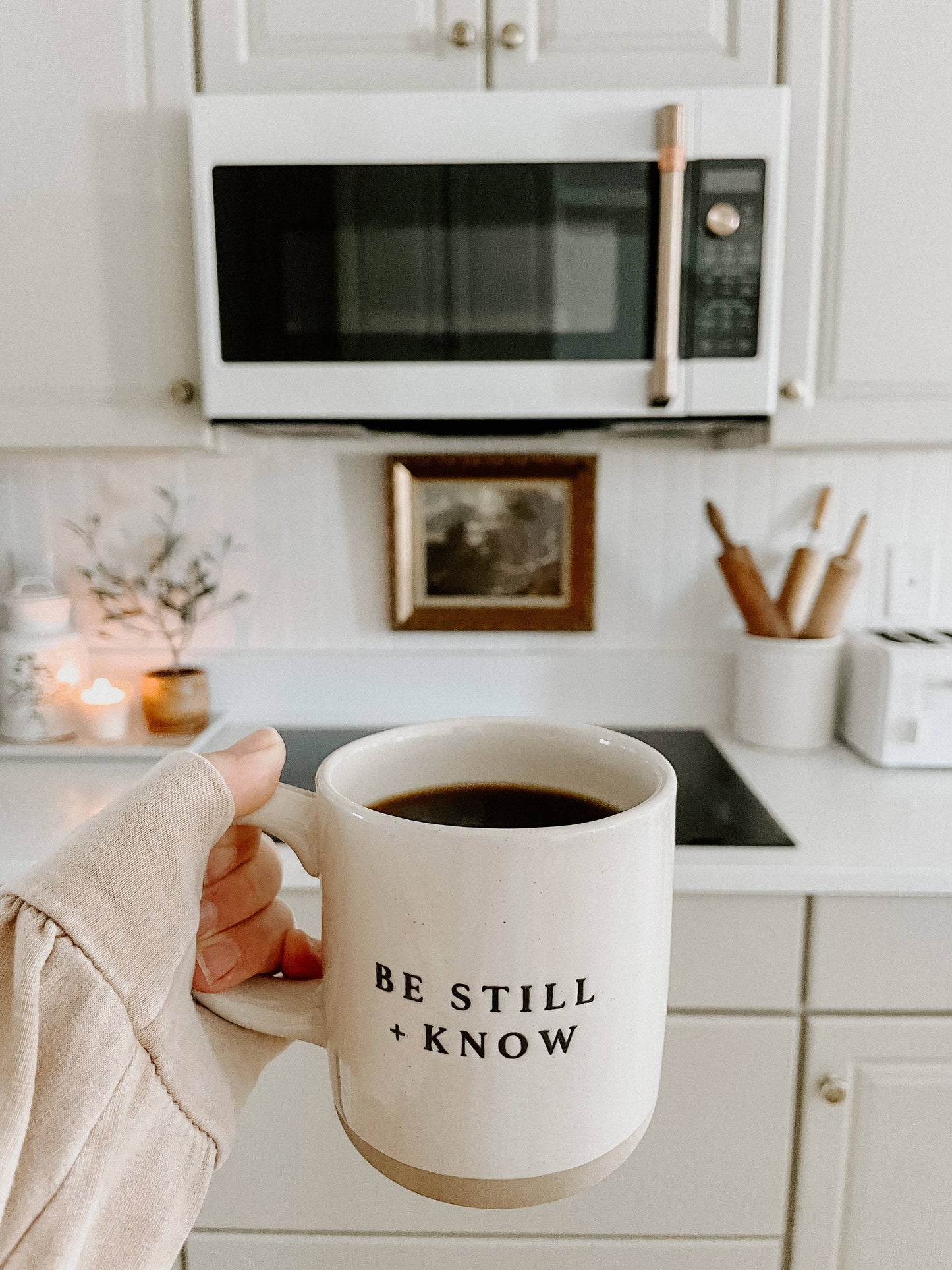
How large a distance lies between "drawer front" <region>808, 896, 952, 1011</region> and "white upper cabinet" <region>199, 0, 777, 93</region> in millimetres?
1008

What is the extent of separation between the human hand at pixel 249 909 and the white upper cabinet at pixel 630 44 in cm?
100

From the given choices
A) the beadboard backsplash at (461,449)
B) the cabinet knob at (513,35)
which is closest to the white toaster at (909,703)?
the beadboard backsplash at (461,449)

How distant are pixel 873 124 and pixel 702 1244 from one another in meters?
1.42

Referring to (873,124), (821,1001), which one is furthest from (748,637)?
(873,124)

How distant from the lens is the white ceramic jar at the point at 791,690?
1.29 m

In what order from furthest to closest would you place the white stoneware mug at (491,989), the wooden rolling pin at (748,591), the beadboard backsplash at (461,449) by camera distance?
the beadboard backsplash at (461,449) < the wooden rolling pin at (748,591) < the white stoneware mug at (491,989)

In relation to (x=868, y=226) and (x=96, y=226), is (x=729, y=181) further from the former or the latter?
(x=96, y=226)

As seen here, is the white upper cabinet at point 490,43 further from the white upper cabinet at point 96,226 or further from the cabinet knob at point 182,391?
the cabinet knob at point 182,391

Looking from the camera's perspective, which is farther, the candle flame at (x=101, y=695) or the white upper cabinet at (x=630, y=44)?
the candle flame at (x=101, y=695)

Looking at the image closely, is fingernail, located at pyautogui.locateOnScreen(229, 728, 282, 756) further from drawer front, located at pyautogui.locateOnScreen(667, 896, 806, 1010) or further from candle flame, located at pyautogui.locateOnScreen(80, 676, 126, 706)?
candle flame, located at pyautogui.locateOnScreen(80, 676, 126, 706)

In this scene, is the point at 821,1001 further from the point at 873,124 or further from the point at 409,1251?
the point at 873,124

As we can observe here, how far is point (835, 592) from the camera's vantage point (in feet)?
4.22

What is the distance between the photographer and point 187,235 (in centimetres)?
109

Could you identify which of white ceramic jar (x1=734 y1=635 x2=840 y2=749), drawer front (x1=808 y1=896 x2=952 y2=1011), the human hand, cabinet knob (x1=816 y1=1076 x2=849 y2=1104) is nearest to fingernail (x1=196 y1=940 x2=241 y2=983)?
the human hand
